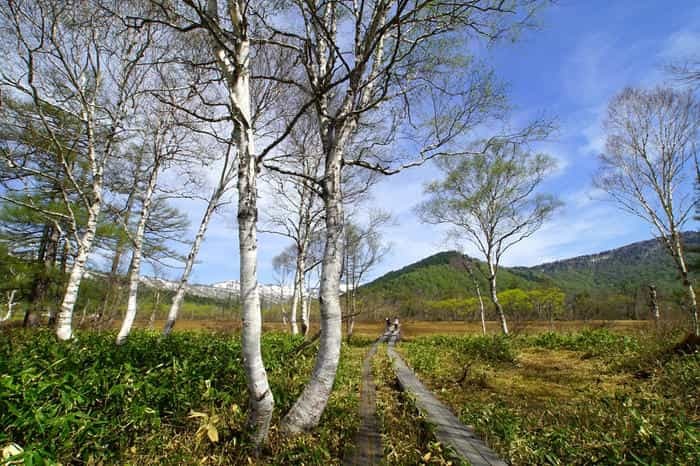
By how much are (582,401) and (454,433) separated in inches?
99.7

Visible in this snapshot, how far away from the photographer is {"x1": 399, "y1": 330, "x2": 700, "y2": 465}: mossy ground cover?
2758 mm

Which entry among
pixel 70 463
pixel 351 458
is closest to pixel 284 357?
pixel 351 458

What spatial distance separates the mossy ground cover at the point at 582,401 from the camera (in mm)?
2758

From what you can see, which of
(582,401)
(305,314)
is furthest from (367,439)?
(305,314)

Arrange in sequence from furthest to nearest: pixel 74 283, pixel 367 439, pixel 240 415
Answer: pixel 74 283
pixel 367 439
pixel 240 415

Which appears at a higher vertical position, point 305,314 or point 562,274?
point 562,274

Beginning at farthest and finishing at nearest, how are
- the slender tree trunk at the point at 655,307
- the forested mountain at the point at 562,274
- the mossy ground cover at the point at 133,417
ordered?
1. the forested mountain at the point at 562,274
2. the slender tree trunk at the point at 655,307
3. the mossy ground cover at the point at 133,417

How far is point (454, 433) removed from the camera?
3.42 metres

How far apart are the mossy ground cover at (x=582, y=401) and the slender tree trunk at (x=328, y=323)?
6.12 ft

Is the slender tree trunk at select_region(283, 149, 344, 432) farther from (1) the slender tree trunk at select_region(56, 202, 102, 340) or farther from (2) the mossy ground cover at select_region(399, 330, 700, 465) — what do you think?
(1) the slender tree trunk at select_region(56, 202, 102, 340)

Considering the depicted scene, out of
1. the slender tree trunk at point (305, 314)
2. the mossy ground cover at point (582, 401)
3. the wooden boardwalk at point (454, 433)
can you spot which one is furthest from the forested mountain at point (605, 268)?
the wooden boardwalk at point (454, 433)

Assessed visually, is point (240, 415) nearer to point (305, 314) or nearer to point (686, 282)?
point (305, 314)

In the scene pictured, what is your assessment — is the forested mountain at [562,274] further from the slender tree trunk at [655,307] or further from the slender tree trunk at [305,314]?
the slender tree trunk at [305,314]

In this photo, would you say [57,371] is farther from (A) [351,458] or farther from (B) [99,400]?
(A) [351,458]
